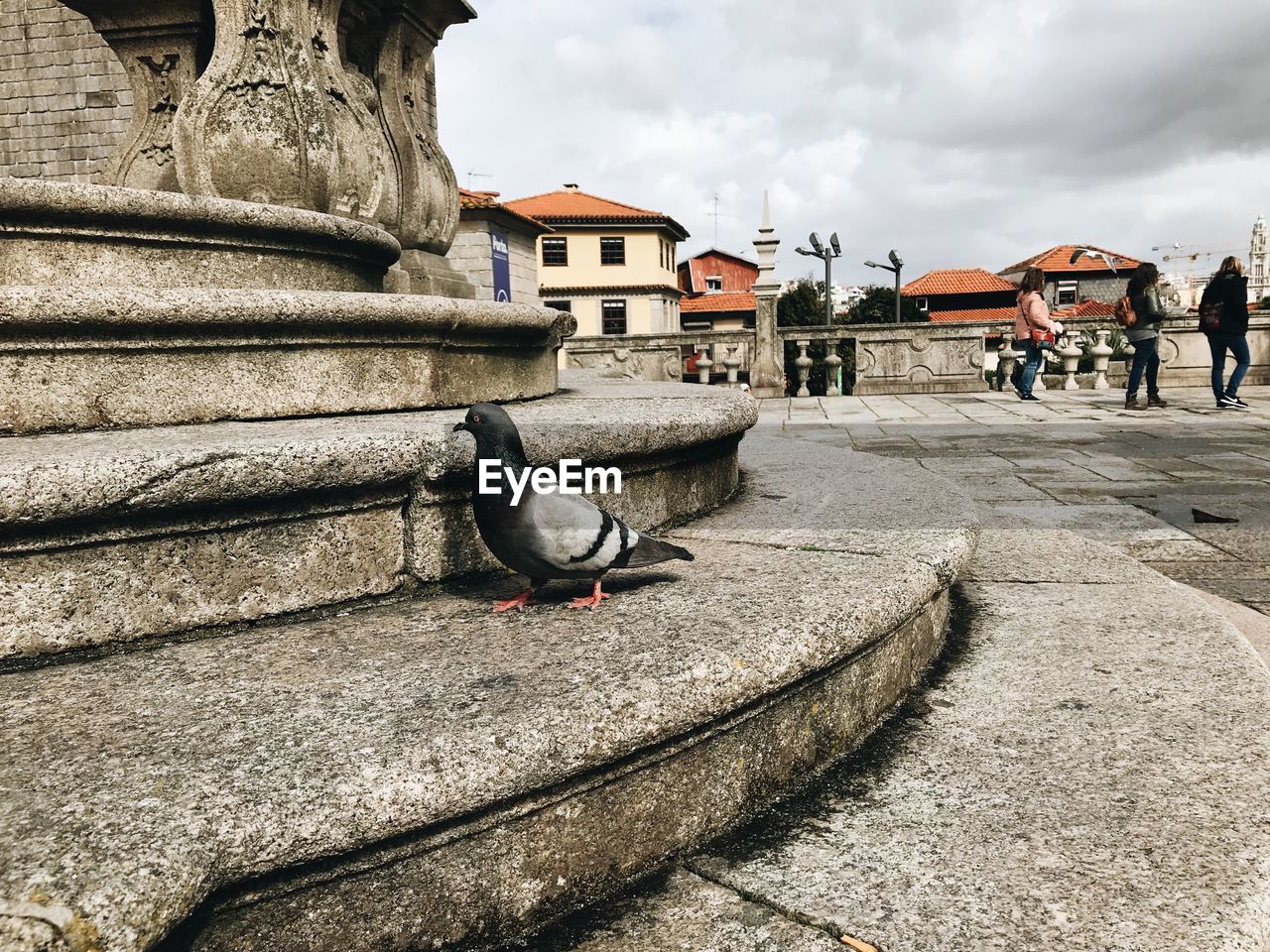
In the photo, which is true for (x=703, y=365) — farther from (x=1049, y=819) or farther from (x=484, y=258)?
(x=1049, y=819)

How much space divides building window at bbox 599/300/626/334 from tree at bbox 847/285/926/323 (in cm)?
1322

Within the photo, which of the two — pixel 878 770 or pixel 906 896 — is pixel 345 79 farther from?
pixel 906 896

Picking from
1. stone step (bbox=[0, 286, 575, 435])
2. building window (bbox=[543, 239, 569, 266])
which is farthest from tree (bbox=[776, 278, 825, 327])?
stone step (bbox=[0, 286, 575, 435])

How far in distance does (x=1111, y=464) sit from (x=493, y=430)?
20.4 feet

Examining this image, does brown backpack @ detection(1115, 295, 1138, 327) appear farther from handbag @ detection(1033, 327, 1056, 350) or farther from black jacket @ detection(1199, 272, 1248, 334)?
handbag @ detection(1033, 327, 1056, 350)

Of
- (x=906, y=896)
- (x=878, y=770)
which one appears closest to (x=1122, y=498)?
(x=878, y=770)

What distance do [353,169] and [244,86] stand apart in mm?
537

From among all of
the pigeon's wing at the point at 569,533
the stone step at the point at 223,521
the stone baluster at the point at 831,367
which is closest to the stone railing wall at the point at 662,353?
the stone baluster at the point at 831,367

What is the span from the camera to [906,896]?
1.30 metres

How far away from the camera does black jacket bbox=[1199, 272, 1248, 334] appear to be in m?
10.2

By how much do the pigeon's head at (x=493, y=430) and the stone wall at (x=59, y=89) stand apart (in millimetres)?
14729

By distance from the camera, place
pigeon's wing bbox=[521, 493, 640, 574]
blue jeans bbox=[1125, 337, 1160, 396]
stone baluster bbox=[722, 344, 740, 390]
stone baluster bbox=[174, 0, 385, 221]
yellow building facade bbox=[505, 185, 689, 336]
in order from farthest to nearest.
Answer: yellow building facade bbox=[505, 185, 689, 336]
stone baluster bbox=[722, 344, 740, 390]
blue jeans bbox=[1125, 337, 1160, 396]
stone baluster bbox=[174, 0, 385, 221]
pigeon's wing bbox=[521, 493, 640, 574]

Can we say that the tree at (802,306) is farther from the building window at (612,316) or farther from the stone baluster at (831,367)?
the stone baluster at (831,367)

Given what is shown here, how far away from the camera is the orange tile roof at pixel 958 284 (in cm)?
5747
